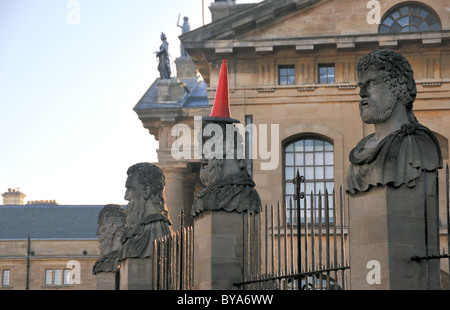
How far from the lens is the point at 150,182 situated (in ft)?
54.2

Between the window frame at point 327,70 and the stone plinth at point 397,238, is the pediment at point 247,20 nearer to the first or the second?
the window frame at point 327,70

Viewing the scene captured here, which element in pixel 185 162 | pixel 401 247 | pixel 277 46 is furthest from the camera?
pixel 185 162

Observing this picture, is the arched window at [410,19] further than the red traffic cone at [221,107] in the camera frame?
Yes

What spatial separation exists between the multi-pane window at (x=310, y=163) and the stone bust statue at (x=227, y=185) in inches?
1035

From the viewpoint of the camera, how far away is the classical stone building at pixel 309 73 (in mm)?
39375

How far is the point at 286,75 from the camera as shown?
40.5 meters

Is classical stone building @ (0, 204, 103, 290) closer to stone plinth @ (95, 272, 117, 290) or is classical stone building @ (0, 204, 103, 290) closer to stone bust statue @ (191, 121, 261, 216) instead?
stone plinth @ (95, 272, 117, 290)

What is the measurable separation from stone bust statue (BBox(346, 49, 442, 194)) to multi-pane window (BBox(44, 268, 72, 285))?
7627 cm

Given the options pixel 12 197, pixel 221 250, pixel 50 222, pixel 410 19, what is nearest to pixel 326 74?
pixel 410 19

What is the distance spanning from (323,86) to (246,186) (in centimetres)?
2749

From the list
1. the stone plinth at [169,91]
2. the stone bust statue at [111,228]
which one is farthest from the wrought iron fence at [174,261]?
the stone plinth at [169,91]

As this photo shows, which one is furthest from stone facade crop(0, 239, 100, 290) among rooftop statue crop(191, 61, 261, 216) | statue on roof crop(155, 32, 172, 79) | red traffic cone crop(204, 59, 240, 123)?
rooftop statue crop(191, 61, 261, 216)
